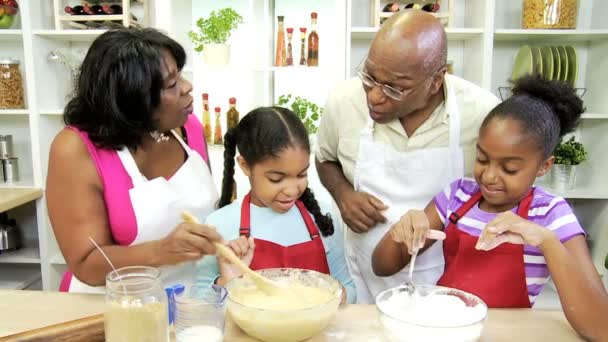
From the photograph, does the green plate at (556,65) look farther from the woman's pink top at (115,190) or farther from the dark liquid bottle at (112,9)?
the dark liquid bottle at (112,9)

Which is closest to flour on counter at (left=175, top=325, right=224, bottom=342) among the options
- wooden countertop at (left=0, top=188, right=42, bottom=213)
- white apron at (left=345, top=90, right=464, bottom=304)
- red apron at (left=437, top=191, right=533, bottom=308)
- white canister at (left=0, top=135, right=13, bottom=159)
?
red apron at (left=437, top=191, right=533, bottom=308)

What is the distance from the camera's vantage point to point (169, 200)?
141 centimetres

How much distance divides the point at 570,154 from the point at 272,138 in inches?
74.5

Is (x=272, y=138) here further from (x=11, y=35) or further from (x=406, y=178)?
(x=11, y=35)

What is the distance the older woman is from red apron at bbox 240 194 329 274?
20cm

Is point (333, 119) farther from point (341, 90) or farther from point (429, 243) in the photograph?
point (429, 243)

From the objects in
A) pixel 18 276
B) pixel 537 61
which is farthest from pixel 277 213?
pixel 18 276

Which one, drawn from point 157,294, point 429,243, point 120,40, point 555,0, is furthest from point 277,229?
point 555,0

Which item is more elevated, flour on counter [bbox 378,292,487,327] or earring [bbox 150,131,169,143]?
earring [bbox 150,131,169,143]

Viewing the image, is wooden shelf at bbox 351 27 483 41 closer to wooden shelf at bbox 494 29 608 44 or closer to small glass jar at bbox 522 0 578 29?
wooden shelf at bbox 494 29 608 44

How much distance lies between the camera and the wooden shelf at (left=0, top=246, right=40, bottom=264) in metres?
2.69

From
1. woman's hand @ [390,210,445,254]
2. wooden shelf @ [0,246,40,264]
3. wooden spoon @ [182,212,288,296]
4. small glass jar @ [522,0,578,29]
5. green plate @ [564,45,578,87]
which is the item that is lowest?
wooden shelf @ [0,246,40,264]

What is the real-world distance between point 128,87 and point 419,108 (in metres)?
0.84

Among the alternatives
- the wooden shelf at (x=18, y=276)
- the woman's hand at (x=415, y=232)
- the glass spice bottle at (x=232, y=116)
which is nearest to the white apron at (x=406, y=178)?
the woman's hand at (x=415, y=232)
